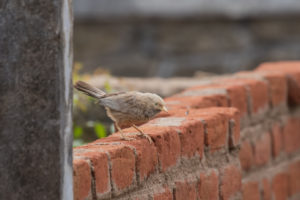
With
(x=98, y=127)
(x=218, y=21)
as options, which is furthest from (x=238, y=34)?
(x=98, y=127)

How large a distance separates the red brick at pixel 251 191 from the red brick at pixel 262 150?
5.5 inches

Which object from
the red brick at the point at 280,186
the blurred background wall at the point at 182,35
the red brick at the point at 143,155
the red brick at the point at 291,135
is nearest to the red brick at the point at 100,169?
the red brick at the point at 143,155

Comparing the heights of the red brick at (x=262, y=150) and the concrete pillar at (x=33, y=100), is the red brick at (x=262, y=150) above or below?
below

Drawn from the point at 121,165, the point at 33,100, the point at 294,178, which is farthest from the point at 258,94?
the point at 33,100

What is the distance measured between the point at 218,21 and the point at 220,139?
2833 mm

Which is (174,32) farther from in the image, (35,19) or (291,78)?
(35,19)

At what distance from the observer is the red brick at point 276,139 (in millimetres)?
3398

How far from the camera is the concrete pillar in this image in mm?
1557

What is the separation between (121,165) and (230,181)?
32.8 inches

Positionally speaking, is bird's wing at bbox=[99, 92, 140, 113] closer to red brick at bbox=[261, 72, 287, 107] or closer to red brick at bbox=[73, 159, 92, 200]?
red brick at bbox=[73, 159, 92, 200]

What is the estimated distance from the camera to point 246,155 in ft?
10.0

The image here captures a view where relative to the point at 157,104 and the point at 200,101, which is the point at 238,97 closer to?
the point at 200,101

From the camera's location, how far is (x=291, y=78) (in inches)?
146

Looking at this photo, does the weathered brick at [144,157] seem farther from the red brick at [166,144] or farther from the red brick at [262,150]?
the red brick at [262,150]
